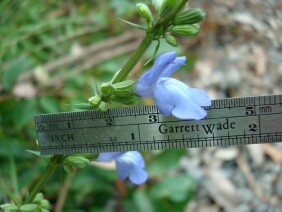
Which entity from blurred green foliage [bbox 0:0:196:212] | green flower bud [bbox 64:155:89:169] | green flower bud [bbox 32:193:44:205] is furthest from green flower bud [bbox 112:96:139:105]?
blurred green foliage [bbox 0:0:196:212]

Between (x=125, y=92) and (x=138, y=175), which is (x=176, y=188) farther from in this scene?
(x=125, y=92)

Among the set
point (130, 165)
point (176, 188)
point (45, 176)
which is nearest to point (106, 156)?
point (130, 165)

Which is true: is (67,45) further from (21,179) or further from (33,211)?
(33,211)

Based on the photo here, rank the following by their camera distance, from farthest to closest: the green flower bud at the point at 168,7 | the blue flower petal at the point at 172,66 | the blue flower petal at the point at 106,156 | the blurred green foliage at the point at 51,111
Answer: the blurred green foliage at the point at 51,111 → the blue flower petal at the point at 106,156 → the blue flower petal at the point at 172,66 → the green flower bud at the point at 168,7

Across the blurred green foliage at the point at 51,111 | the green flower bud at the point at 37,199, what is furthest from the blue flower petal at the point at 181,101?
the blurred green foliage at the point at 51,111

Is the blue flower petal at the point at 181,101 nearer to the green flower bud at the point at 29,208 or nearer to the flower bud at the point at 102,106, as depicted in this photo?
the flower bud at the point at 102,106

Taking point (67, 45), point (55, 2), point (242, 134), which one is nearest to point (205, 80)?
point (67, 45)
